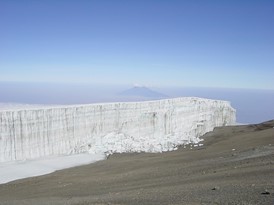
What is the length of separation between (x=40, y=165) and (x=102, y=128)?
986cm

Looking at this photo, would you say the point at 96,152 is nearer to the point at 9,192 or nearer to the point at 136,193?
the point at 9,192

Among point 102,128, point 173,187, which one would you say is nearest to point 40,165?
point 102,128

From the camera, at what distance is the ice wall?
2934cm

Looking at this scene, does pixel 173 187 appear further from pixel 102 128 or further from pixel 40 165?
pixel 102 128

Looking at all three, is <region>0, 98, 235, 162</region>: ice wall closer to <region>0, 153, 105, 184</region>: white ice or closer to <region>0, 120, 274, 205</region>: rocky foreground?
<region>0, 153, 105, 184</region>: white ice

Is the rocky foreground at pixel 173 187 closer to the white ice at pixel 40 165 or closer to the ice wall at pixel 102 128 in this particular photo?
the white ice at pixel 40 165

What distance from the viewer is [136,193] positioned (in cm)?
1224

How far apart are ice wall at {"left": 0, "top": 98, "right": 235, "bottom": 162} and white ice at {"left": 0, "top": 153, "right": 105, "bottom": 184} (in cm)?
116

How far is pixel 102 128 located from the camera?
36594mm

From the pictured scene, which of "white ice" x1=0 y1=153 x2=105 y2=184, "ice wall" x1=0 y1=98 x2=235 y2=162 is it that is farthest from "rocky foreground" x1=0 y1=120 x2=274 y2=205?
"ice wall" x1=0 y1=98 x2=235 y2=162

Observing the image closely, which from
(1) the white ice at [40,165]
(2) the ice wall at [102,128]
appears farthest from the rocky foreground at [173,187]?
(2) the ice wall at [102,128]

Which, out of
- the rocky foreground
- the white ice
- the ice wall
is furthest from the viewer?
the ice wall

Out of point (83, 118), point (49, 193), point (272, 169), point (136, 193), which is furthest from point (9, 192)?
point (83, 118)

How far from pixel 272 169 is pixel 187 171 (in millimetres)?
4180
